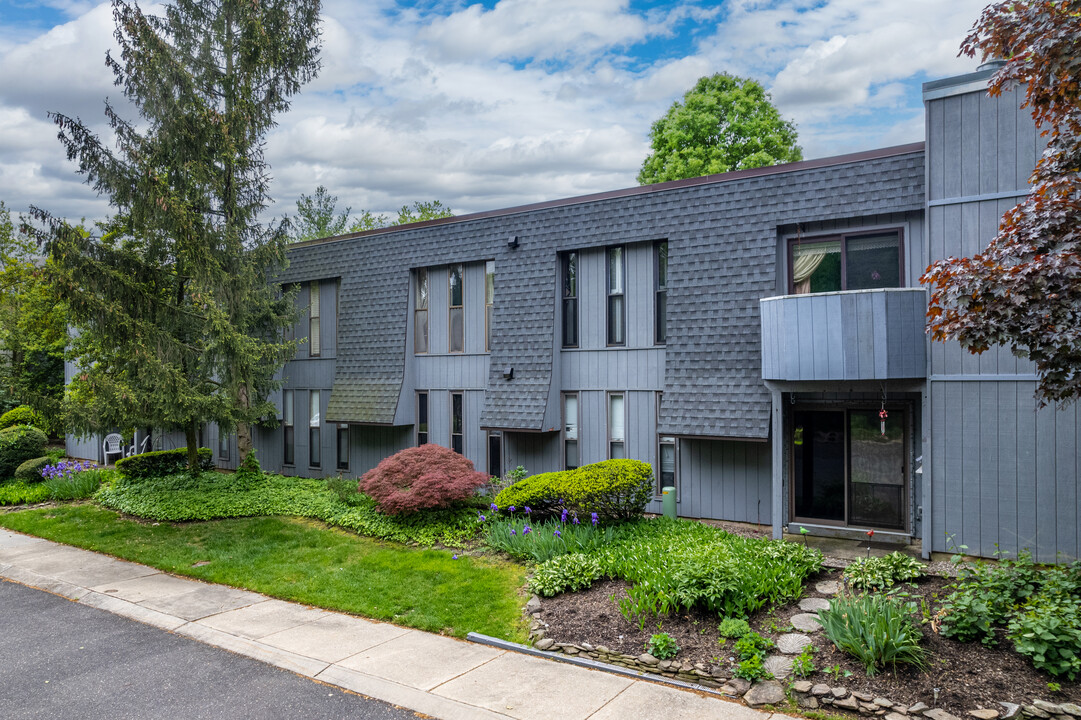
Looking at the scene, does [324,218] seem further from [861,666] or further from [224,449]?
[861,666]

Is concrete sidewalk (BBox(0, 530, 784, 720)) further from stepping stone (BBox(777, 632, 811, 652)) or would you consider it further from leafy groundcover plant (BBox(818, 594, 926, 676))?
leafy groundcover plant (BBox(818, 594, 926, 676))

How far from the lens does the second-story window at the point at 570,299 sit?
1327 centimetres

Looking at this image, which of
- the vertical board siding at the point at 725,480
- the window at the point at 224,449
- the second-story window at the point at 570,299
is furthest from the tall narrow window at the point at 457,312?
the window at the point at 224,449

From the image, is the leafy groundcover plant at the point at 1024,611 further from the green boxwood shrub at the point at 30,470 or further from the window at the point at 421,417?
the green boxwood shrub at the point at 30,470

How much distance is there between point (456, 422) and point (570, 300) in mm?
3827

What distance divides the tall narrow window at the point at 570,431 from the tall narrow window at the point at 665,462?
1723mm

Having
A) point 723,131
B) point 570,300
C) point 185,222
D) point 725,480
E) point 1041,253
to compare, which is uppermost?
point 723,131

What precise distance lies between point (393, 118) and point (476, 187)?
41.5 feet

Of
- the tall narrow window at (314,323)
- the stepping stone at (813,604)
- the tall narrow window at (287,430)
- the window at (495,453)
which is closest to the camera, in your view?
the stepping stone at (813,604)

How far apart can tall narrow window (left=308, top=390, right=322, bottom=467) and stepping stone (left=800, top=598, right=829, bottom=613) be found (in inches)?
501

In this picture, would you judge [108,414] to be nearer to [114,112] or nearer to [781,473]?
[114,112]

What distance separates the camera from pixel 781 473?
983 centimetres

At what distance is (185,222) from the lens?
13.1 m

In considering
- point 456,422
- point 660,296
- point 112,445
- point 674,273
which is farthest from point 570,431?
point 112,445
